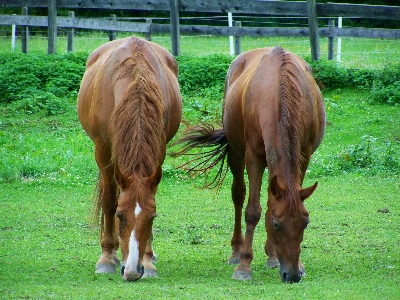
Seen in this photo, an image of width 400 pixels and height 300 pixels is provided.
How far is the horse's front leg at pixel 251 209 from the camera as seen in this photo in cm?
626

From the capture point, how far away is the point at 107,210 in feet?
21.6

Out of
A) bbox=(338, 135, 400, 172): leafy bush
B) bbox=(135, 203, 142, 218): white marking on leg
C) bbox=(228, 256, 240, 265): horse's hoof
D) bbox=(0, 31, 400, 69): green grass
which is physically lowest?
bbox=(228, 256, 240, 265): horse's hoof

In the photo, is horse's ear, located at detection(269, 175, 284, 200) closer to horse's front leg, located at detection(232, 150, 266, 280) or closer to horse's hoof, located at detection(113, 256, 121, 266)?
horse's front leg, located at detection(232, 150, 266, 280)

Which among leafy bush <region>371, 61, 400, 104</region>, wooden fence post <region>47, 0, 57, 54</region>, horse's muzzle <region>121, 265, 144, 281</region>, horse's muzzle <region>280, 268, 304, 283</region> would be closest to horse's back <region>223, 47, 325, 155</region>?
horse's muzzle <region>280, 268, 304, 283</region>

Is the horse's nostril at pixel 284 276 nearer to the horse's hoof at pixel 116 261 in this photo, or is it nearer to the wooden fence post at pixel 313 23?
the horse's hoof at pixel 116 261

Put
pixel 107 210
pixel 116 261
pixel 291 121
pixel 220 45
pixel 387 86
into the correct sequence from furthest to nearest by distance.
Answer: pixel 220 45
pixel 387 86
pixel 116 261
pixel 107 210
pixel 291 121

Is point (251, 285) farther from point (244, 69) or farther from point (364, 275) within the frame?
point (244, 69)

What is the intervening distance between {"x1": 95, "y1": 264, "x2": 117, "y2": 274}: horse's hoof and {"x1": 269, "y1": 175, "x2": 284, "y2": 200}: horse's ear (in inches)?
67.8

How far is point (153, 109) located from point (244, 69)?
6.05 feet

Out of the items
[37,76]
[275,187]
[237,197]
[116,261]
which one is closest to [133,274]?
[275,187]

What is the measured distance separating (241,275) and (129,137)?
1568mm

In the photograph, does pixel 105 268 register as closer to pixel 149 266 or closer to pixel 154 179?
pixel 149 266

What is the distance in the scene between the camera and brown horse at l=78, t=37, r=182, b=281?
5.47 metres

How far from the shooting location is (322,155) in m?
11.5
